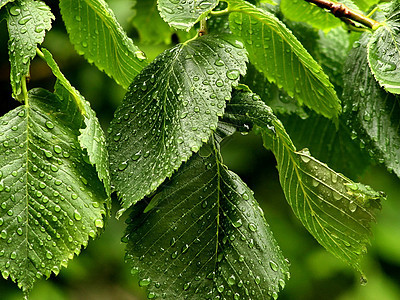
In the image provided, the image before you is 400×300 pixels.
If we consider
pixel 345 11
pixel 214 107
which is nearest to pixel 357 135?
pixel 345 11

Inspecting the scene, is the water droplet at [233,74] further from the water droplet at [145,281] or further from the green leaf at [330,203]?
the water droplet at [145,281]

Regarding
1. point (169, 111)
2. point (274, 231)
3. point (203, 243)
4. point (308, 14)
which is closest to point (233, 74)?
point (169, 111)

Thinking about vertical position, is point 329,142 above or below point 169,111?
below

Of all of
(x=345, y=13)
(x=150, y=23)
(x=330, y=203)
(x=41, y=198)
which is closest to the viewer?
(x=41, y=198)

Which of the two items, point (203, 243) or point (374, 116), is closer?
point (203, 243)

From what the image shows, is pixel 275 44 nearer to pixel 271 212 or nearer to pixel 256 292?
pixel 256 292

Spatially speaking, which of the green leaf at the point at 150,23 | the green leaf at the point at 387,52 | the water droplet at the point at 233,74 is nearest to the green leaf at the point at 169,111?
the water droplet at the point at 233,74

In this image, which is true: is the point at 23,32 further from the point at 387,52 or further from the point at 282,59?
the point at 387,52
